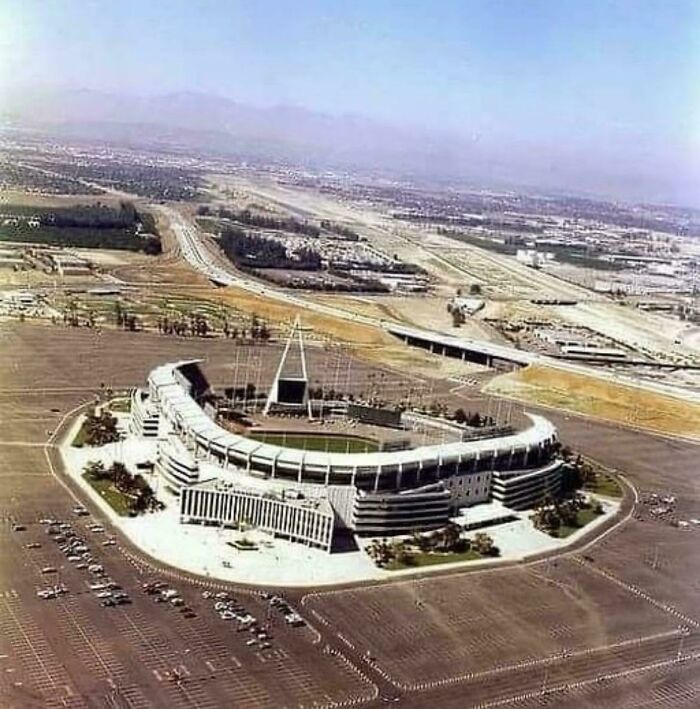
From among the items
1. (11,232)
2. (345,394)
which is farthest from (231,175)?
(345,394)

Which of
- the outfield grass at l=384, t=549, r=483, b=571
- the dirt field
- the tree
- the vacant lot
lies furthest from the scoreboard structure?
the dirt field

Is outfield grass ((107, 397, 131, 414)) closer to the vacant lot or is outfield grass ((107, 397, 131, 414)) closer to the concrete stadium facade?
the concrete stadium facade

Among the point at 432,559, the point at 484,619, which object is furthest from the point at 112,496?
the point at 484,619

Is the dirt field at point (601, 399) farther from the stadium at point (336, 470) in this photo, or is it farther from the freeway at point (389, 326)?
the stadium at point (336, 470)

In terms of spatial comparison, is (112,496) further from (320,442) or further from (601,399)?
(601,399)

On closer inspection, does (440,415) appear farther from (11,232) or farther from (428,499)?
(11,232)

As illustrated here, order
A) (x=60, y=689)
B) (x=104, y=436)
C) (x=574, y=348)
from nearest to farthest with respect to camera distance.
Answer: (x=60, y=689) < (x=104, y=436) < (x=574, y=348)
